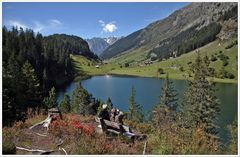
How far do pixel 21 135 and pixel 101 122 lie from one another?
10.3ft

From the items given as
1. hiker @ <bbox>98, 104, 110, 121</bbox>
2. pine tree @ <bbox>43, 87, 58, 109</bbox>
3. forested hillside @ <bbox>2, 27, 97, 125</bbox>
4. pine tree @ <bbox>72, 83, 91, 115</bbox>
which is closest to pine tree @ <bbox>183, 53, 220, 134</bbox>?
forested hillside @ <bbox>2, 27, 97, 125</bbox>

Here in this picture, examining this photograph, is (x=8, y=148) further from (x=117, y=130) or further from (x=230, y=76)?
(x=230, y=76)

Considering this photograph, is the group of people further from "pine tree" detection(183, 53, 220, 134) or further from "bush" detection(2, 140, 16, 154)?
"pine tree" detection(183, 53, 220, 134)

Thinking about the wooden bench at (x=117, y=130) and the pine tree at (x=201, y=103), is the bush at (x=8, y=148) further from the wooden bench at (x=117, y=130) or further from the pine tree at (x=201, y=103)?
the pine tree at (x=201, y=103)

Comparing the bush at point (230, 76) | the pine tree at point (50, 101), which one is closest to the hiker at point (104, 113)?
the pine tree at point (50, 101)

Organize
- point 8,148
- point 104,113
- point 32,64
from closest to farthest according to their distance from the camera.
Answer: point 8,148
point 104,113
point 32,64

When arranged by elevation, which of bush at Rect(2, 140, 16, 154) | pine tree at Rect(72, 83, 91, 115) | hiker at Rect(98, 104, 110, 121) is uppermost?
hiker at Rect(98, 104, 110, 121)

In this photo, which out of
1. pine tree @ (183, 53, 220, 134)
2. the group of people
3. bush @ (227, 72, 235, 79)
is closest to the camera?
the group of people

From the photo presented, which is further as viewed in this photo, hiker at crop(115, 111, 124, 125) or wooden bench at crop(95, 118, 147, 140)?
hiker at crop(115, 111, 124, 125)

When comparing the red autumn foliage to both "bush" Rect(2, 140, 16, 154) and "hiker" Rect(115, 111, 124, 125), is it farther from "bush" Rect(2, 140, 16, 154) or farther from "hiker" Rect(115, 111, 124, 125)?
"hiker" Rect(115, 111, 124, 125)

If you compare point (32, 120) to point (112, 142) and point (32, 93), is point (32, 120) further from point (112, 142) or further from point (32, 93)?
point (32, 93)

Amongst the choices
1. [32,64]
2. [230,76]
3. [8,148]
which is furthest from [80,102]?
[230,76]

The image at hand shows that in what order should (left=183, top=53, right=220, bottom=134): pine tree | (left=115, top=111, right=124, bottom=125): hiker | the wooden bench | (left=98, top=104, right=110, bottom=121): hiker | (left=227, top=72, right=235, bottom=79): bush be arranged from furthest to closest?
(left=227, top=72, right=235, bottom=79): bush → (left=183, top=53, right=220, bottom=134): pine tree → (left=115, top=111, right=124, bottom=125): hiker → (left=98, top=104, right=110, bottom=121): hiker → the wooden bench

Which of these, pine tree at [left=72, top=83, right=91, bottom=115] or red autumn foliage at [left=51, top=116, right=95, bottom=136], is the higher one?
red autumn foliage at [left=51, top=116, right=95, bottom=136]
